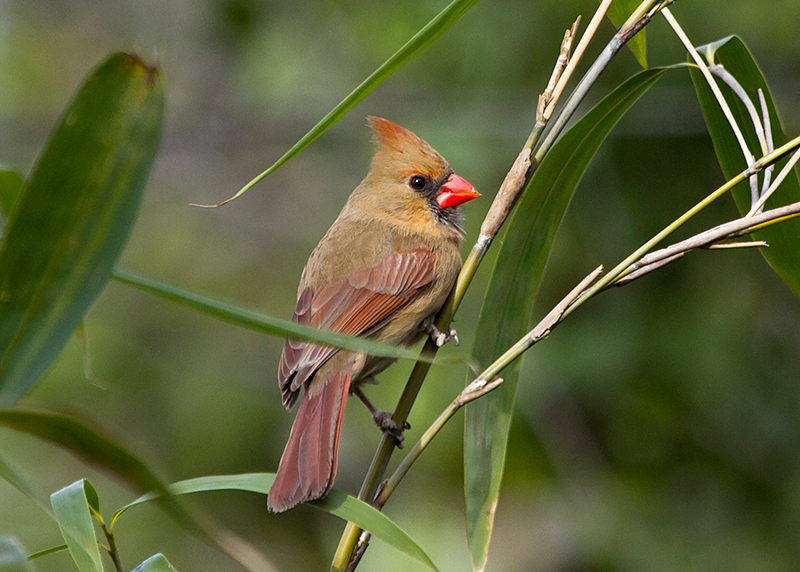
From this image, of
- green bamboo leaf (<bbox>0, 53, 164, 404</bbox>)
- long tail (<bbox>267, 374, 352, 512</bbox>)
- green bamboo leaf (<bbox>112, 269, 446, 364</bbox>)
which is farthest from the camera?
long tail (<bbox>267, 374, 352, 512</bbox>)

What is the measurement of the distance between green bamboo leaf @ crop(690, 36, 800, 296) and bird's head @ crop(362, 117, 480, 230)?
1.22 metres

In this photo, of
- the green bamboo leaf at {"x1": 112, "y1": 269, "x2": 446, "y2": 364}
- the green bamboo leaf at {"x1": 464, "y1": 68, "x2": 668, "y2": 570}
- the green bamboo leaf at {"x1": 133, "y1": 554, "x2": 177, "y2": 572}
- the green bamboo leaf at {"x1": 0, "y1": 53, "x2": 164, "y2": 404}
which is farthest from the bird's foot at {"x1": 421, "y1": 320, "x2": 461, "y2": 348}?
the green bamboo leaf at {"x1": 0, "y1": 53, "x2": 164, "y2": 404}

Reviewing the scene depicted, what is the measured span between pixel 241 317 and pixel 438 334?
1.07 m

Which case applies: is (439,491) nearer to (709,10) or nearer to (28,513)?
(28,513)

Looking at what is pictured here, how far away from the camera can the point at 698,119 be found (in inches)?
183

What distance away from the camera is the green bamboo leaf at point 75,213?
0.83 m

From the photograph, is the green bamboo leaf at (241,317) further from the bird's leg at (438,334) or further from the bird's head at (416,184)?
the bird's head at (416,184)

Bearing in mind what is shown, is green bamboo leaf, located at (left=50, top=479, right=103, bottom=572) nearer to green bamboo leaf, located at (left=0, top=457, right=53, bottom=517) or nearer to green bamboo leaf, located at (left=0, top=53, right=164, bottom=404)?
green bamboo leaf, located at (left=0, top=457, right=53, bottom=517)

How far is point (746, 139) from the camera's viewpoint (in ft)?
6.07

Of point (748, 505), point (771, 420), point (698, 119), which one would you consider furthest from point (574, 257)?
point (748, 505)

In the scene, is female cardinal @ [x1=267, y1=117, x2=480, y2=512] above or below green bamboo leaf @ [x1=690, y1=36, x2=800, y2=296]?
below

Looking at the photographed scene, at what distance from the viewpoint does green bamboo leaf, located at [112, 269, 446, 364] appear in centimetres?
98

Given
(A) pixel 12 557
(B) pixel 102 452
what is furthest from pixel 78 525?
(B) pixel 102 452

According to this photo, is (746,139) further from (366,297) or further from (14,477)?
(14,477)
